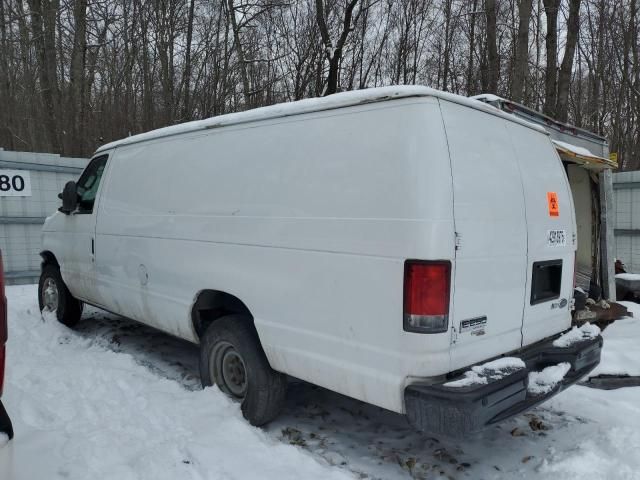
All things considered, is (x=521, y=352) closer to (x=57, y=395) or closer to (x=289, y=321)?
(x=289, y=321)

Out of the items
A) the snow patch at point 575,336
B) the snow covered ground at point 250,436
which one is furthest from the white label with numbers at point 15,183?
the snow patch at point 575,336

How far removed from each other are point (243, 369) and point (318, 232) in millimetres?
1369

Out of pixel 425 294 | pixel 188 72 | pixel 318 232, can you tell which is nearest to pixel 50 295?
pixel 318 232

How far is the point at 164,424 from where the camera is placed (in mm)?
3543

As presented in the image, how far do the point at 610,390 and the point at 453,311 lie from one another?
8.79 ft

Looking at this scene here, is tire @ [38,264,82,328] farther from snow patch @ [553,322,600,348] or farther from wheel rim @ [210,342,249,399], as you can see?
snow patch @ [553,322,600,348]

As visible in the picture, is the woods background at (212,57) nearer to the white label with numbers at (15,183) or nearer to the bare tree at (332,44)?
the bare tree at (332,44)

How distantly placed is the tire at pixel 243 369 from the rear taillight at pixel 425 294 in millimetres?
1316

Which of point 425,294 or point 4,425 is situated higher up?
point 425,294

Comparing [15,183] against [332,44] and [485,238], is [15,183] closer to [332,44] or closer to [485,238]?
[485,238]

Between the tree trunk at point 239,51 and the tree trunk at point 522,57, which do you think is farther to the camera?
the tree trunk at point 239,51

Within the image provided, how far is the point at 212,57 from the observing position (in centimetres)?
1662

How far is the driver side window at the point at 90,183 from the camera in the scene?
5.46m

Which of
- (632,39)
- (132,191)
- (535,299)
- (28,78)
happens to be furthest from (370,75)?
(535,299)
